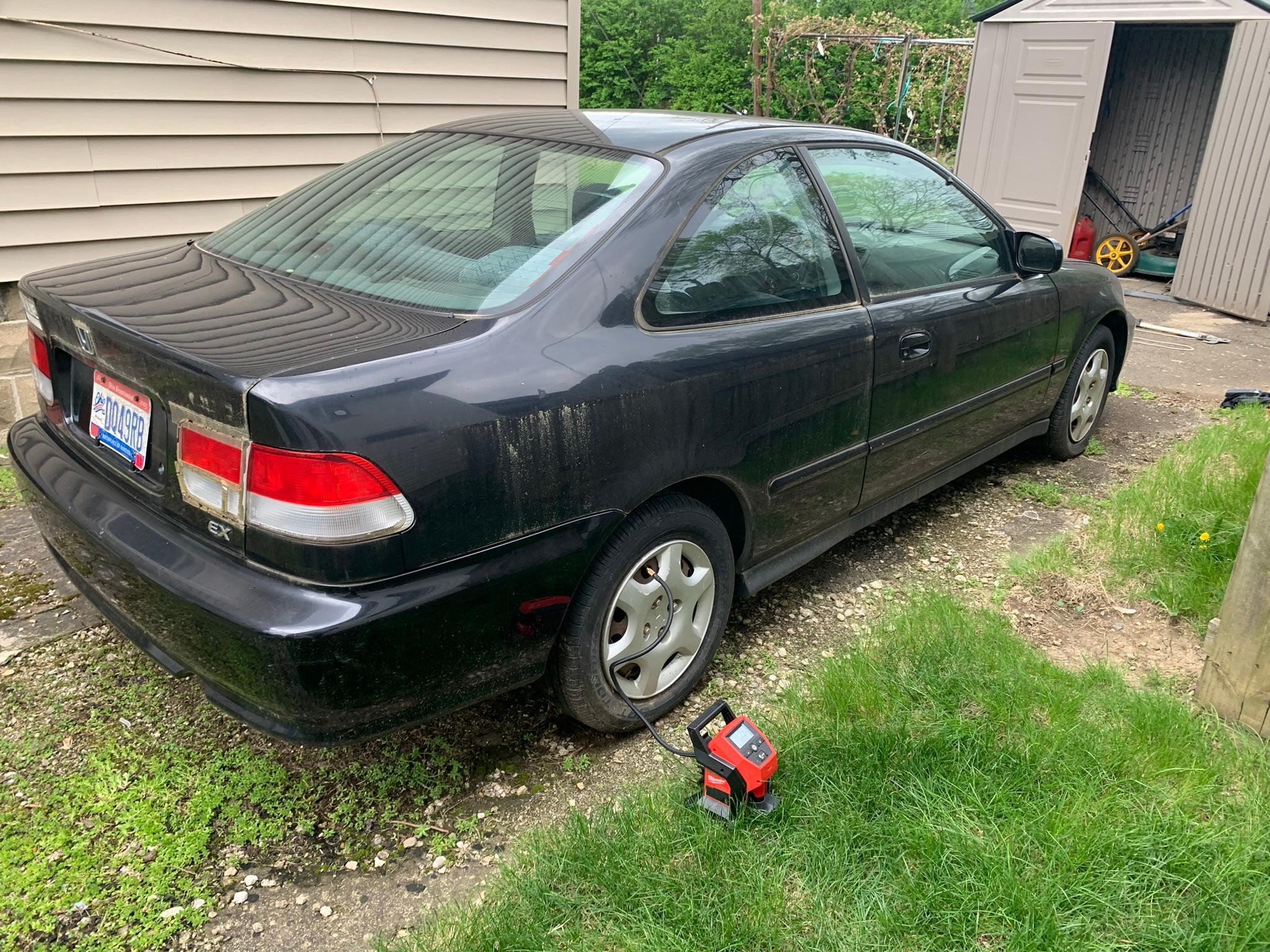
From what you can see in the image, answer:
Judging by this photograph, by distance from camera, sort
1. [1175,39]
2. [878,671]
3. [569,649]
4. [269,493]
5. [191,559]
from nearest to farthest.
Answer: [269,493] < [191,559] < [569,649] < [878,671] < [1175,39]

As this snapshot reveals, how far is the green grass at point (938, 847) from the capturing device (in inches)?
75.0

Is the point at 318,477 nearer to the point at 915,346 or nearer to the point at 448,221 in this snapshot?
the point at 448,221

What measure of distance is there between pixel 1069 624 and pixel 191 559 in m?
2.70

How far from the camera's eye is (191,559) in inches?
81.9

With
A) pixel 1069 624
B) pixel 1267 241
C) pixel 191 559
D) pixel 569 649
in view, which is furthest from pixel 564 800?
pixel 1267 241

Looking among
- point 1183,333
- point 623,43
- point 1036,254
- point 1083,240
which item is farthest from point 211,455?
point 623,43

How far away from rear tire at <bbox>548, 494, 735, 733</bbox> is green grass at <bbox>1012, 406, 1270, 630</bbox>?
146 cm

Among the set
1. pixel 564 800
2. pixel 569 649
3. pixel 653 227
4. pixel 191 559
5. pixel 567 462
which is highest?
pixel 653 227

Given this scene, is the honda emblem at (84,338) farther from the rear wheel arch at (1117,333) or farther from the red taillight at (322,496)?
the rear wheel arch at (1117,333)

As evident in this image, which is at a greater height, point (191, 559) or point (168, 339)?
point (168, 339)

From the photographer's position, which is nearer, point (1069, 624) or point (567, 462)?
point (567, 462)

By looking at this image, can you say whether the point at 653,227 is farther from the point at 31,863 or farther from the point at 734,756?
the point at 31,863

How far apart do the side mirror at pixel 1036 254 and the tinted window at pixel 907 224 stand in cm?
6

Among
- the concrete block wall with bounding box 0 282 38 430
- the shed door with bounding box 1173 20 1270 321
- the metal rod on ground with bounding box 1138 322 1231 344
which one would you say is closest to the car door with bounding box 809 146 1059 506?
the concrete block wall with bounding box 0 282 38 430
